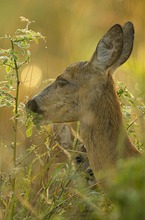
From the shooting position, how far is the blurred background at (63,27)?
791 cm

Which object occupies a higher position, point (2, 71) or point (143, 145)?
point (2, 71)

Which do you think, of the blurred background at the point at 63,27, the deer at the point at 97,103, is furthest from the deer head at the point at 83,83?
the blurred background at the point at 63,27

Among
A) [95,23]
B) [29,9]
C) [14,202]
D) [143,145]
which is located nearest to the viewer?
[14,202]

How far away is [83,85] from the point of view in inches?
225

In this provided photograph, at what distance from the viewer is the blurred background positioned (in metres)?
7.91

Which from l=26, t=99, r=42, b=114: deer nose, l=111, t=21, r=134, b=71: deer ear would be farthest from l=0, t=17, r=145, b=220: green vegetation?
l=111, t=21, r=134, b=71: deer ear

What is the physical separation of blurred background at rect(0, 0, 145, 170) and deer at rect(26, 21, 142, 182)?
4.15ft

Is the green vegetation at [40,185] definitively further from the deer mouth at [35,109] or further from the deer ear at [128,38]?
the deer ear at [128,38]

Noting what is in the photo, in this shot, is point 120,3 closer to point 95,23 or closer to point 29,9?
point 95,23

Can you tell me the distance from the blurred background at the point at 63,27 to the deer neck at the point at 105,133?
1551 millimetres

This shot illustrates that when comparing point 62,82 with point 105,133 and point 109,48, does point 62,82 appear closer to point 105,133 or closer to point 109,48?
point 109,48

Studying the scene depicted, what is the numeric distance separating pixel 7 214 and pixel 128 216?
2172 millimetres

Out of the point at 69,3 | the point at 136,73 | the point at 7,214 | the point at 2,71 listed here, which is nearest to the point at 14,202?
the point at 7,214

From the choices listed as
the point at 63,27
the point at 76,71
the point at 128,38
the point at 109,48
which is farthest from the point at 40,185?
the point at 63,27
